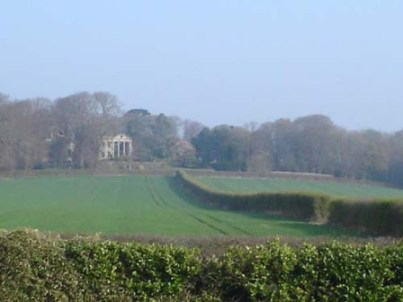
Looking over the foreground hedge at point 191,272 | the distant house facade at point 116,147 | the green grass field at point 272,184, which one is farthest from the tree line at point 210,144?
the foreground hedge at point 191,272

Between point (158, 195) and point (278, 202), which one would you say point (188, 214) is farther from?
point (158, 195)

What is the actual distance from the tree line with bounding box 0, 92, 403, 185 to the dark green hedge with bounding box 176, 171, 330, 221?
29.1 metres

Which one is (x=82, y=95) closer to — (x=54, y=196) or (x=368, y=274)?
(x=54, y=196)

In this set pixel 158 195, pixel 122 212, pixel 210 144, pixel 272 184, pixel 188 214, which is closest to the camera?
pixel 188 214

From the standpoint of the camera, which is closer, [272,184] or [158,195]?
[158,195]

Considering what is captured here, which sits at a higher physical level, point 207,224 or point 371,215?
point 371,215

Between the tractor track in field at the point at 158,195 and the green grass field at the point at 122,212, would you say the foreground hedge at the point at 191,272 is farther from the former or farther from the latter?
the tractor track in field at the point at 158,195

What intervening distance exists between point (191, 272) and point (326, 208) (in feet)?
97.2

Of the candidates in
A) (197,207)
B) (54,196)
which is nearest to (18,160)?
(54,196)

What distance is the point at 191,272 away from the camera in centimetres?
1205

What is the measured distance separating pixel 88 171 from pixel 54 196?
29.0 meters

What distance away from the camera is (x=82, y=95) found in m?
99.6

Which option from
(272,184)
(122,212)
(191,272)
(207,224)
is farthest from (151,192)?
(191,272)

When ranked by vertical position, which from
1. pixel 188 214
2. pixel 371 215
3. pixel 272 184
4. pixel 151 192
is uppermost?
pixel 272 184
